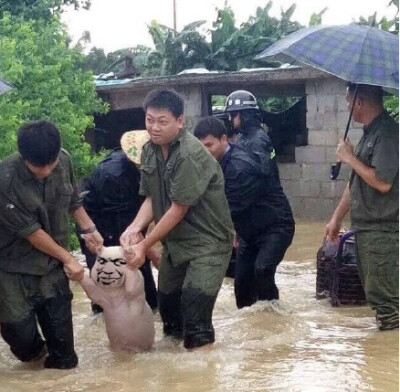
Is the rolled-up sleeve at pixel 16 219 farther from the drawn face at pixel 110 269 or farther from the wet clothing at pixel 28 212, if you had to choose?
the drawn face at pixel 110 269

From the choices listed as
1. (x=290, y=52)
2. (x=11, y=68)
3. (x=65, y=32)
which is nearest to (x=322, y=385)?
(x=290, y=52)

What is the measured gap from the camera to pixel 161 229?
534 cm

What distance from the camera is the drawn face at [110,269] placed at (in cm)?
551

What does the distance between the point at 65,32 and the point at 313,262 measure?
16.6ft

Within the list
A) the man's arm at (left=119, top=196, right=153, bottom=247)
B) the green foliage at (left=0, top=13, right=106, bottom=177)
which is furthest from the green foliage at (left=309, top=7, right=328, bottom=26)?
the man's arm at (left=119, top=196, right=153, bottom=247)

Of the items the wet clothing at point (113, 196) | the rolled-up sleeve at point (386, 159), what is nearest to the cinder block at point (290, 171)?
the wet clothing at point (113, 196)

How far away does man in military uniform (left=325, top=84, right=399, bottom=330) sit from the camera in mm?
5773

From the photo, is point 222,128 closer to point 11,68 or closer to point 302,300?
point 302,300

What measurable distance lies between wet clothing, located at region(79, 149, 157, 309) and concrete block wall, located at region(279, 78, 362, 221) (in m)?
6.60

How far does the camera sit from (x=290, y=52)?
589 cm

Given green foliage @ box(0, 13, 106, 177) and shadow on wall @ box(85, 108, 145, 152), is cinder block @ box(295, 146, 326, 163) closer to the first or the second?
green foliage @ box(0, 13, 106, 177)

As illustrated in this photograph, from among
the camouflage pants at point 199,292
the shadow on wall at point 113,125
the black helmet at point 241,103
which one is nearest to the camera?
the camouflage pants at point 199,292

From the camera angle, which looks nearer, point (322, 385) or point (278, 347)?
point (322, 385)

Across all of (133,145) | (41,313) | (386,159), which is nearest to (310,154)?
(133,145)
